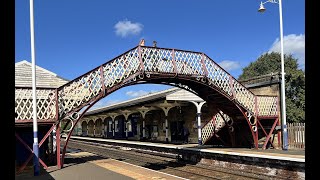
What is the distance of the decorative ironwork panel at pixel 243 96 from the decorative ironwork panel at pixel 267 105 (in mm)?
537

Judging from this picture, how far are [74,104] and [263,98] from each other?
10.5 meters

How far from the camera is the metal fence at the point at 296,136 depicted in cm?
1661

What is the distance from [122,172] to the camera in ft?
36.4

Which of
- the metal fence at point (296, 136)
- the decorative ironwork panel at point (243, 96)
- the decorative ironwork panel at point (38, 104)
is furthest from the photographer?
the decorative ironwork panel at point (243, 96)

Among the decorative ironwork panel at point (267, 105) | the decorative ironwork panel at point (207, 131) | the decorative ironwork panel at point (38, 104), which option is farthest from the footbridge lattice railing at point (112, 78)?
the decorative ironwork panel at point (207, 131)

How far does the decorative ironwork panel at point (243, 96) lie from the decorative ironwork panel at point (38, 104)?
9.16 meters

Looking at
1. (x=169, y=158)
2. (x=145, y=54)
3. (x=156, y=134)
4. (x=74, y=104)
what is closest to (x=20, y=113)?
(x=74, y=104)

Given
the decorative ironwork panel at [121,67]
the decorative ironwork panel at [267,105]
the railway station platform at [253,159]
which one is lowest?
the railway station platform at [253,159]

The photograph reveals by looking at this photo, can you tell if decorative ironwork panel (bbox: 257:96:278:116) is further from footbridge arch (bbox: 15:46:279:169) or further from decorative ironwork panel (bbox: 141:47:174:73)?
decorative ironwork panel (bbox: 141:47:174:73)

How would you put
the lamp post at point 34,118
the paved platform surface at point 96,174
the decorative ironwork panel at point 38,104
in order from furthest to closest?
the decorative ironwork panel at point 38,104 → the lamp post at point 34,118 → the paved platform surface at point 96,174

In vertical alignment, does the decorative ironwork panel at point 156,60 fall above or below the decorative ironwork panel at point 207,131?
above

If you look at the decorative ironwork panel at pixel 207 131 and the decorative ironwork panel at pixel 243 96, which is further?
the decorative ironwork panel at pixel 207 131

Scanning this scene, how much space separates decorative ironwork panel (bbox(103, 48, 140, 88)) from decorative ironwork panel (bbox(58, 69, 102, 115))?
38 centimetres

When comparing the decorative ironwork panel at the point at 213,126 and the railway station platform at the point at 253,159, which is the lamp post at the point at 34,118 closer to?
the railway station platform at the point at 253,159
